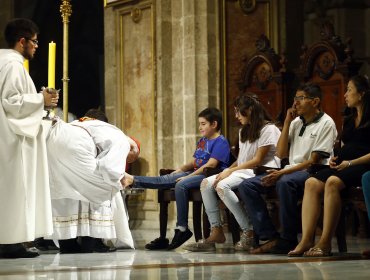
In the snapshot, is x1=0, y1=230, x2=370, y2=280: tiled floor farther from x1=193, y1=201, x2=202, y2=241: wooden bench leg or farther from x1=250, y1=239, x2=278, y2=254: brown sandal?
x1=193, y1=201, x2=202, y2=241: wooden bench leg

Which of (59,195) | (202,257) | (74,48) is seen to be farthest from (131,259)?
(74,48)

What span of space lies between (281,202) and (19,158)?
2.09m

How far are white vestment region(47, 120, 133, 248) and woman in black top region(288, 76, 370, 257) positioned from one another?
1.89 m

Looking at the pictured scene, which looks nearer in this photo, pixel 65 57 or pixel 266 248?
pixel 266 248

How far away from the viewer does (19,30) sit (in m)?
8.21

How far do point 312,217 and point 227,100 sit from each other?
4552 mm

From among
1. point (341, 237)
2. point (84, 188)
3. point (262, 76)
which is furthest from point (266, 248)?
point (262, 76)

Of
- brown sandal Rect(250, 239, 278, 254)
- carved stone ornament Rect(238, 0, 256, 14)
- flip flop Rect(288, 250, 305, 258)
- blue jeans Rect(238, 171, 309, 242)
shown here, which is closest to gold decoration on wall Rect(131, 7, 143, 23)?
carved stone ornament Rect(238, 0, 256, 14)

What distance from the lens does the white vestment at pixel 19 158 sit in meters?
7.91

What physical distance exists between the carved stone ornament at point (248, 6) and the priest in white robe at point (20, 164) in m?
4.56

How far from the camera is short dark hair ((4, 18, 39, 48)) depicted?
8.18 m

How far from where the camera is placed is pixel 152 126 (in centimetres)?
1255

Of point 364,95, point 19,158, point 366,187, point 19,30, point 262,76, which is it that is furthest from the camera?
point 262,76

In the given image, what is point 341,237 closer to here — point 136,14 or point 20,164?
point 20,164
